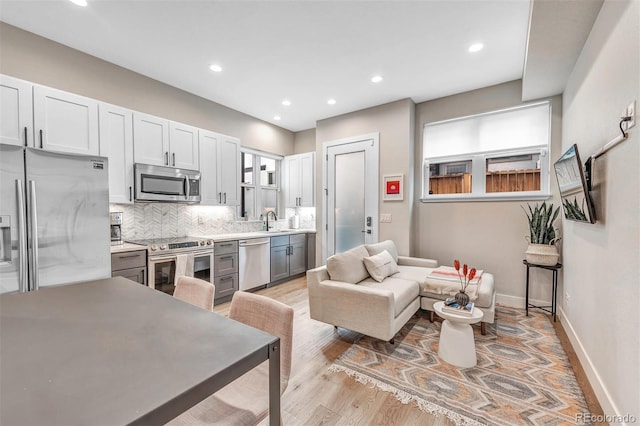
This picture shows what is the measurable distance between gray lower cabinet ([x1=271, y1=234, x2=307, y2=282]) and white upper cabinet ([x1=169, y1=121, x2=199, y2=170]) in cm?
177

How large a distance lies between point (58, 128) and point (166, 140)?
1.05 metres

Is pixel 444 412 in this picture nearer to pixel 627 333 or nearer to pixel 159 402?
pixel 627 333

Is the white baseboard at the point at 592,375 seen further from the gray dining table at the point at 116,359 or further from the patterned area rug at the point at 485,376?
the gray dining table at the point at 116,359

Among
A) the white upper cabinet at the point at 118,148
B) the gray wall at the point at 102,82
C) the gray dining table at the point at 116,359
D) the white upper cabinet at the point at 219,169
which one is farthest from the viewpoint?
the white upper cabinet at the point at 219,169

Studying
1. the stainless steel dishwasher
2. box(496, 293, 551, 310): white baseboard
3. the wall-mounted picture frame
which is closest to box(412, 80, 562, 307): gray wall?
box(496, 293, 551, 310): white baseboard

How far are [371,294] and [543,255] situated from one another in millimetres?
2210

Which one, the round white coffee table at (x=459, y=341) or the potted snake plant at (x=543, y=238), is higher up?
the potted snake plant at (x=543, y=238)

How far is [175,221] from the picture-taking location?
Result: 3.94 metres

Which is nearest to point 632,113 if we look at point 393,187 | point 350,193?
point 393,187

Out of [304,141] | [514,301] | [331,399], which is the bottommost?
[331,399]

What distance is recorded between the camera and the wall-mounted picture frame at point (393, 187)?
4121 mm

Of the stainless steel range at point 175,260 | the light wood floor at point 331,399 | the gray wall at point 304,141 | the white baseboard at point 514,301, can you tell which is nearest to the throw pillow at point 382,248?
the light wood floor at point 331,399

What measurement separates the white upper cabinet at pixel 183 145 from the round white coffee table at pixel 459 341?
11.8ft

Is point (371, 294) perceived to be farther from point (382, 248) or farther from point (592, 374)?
point (592, 374)
